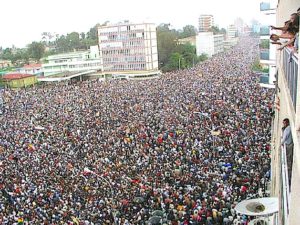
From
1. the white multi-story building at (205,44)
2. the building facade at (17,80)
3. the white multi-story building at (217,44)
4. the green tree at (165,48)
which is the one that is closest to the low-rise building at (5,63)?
the building facade at (17,80)

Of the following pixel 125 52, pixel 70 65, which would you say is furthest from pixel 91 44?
pixel 125 52

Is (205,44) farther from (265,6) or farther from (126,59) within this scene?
(265,6)

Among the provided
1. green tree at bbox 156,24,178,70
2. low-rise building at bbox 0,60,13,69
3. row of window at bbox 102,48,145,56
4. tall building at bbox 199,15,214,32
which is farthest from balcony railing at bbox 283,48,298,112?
tall building at bbox 199,15,214,32

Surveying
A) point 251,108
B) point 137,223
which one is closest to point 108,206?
point 137,223

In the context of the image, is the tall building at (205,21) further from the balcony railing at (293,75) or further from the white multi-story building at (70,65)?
the balcony railing at (293,75)

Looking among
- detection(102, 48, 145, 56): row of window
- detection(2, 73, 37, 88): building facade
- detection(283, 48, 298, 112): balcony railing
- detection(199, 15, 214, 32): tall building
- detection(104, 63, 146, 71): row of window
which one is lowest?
detection(2, 73, 37, 88): building facade

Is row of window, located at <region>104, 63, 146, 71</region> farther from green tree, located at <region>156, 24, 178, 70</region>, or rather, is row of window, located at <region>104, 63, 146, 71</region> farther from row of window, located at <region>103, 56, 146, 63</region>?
green tree, located at <region>156, 24, 178, 70</region>
